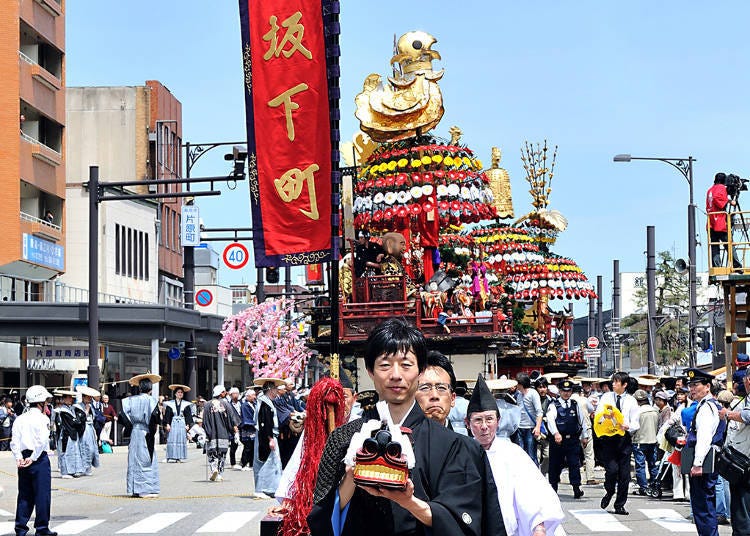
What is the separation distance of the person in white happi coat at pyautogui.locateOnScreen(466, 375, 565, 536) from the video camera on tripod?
16.5 m

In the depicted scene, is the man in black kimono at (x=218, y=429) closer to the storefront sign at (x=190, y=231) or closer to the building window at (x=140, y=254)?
the storefront sign at (x=190, y=231)

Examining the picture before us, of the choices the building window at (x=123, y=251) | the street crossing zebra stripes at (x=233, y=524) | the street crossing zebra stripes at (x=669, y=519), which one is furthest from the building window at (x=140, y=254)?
the street crossing zebra stripes at (x=669, y=519)

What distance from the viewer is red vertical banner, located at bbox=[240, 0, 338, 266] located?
12.7 m

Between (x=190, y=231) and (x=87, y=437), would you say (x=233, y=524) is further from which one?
(x=190, y=231)

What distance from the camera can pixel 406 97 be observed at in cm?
3616

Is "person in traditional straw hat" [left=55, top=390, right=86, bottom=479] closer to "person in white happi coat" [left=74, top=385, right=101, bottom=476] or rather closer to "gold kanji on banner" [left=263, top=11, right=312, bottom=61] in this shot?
"person in white happi coat" [left=74, top=385, right=101, bottom=476]

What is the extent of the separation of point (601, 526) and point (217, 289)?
61281mm

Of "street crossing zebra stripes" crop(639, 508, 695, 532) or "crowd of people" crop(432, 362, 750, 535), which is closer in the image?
"crowd of people" crop(432, 362, 750, 535)

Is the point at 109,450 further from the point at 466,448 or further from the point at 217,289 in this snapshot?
the point at 217,289

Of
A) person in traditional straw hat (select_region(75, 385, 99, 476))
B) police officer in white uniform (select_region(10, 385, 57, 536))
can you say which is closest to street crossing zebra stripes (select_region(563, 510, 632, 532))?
police officer in white uniform (select_region(10, 385, 57, 536))

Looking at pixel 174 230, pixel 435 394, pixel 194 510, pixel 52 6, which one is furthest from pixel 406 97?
pixel 174 230

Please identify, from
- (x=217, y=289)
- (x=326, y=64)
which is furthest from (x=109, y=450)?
(x=217, y=289)

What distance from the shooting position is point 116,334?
42812 mm

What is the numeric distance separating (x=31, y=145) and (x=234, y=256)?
27.9ft
